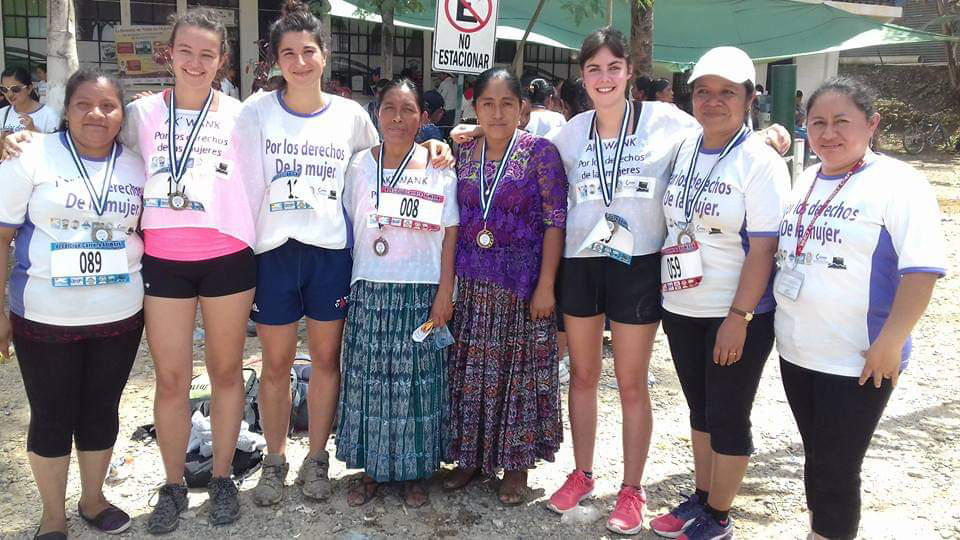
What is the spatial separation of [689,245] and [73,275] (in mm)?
2418

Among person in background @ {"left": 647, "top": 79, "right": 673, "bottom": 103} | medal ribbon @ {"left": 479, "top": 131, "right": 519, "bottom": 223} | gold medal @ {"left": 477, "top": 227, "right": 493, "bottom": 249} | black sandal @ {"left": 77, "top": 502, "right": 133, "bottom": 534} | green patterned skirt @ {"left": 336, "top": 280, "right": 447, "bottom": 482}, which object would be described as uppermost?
person in background @ {"left": 647, "top": 79, "right": 673, "bottom": 103}

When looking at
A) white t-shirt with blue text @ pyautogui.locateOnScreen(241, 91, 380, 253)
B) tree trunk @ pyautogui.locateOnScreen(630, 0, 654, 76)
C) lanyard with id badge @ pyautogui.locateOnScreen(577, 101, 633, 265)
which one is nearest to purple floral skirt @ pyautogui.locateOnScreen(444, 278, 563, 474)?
lanyard with id badge @ pyautogui.locateOnScreen(577, 101, 633, 265)

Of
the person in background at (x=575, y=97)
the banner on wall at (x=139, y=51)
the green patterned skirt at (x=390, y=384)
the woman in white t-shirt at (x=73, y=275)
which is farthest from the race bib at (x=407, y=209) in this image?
the banner on wall at (x=139, y=51)

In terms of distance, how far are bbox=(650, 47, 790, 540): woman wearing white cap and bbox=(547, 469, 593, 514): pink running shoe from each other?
65 centimetres

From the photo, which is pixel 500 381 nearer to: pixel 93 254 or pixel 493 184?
Result: pixel 493 184

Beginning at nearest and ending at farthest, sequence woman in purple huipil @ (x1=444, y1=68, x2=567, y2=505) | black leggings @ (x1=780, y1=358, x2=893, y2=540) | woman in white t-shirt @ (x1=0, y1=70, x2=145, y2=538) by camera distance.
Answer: black leggings @ (x1=780, y1=358, x2=893, y2=540) < woman in white t-shirt @ (x1=0, y1=70, x2=145, y2=538) < woman in purple huipil @ (x1=444, y1=68, x2=567, y2=505)

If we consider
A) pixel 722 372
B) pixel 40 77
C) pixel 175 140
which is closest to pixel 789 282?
pixel 722 372

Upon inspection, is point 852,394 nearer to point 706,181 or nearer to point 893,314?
point 893,314

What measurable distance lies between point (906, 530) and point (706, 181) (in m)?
1.96

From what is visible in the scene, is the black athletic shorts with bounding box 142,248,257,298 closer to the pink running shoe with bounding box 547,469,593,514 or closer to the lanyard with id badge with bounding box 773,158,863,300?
the pink running shoe with bounding box 547,469,593,514

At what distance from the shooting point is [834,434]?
2705mm

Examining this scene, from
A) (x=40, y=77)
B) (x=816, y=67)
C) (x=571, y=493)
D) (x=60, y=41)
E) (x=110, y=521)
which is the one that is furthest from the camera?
(x=816, y=67)

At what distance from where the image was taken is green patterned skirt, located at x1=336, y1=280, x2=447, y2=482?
3482 millimetres

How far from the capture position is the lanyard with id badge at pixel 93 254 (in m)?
3.00
